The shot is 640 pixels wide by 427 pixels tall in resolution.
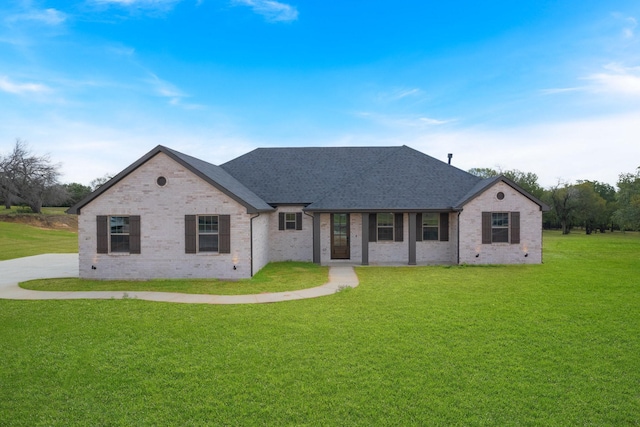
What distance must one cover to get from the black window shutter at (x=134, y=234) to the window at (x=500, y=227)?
703 inches

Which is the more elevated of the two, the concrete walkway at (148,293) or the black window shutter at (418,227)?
the black window shutter at (418,227)

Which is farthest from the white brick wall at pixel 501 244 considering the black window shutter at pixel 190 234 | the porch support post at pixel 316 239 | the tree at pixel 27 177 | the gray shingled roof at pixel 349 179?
the tree at pixel 27 177

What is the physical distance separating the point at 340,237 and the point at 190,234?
28.5 ft

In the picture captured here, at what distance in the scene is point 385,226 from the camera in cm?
1920

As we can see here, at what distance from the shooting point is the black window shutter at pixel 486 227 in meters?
18.1

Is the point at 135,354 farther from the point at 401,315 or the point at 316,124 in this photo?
the point at 316,124

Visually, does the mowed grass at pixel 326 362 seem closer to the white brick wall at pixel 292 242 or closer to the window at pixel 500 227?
the window at pixel 500 227

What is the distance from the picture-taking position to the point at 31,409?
186 inches

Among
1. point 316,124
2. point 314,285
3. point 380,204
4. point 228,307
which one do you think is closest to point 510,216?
point 380,204

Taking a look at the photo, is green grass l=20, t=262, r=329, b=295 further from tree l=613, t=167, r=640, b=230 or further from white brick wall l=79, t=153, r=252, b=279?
tree l=613, t=167, r=640, b=230

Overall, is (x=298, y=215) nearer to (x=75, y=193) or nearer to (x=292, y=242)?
(x=292, y=242)

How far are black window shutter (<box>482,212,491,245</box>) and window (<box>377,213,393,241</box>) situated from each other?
4.93 meters

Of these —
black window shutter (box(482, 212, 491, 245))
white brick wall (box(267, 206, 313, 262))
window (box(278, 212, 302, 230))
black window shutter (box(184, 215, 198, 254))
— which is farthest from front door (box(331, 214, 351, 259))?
black window shutter (box(184, 215, 198, 254))

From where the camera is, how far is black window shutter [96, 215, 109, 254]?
48.0 ft
